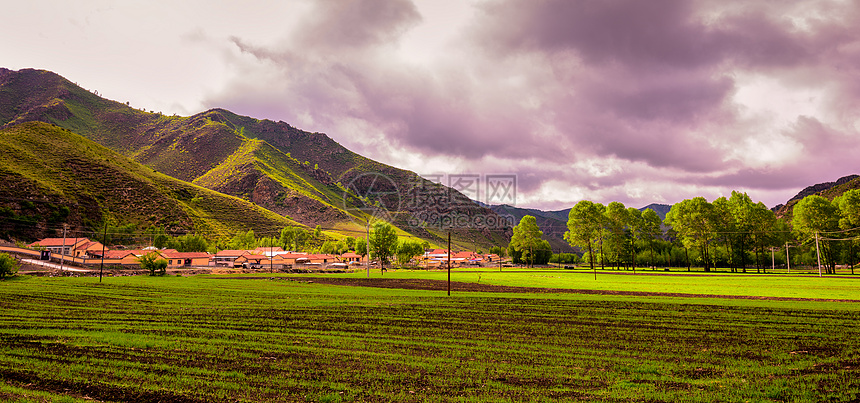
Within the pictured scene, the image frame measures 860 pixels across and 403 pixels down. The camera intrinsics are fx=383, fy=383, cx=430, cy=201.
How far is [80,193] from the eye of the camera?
11294cm

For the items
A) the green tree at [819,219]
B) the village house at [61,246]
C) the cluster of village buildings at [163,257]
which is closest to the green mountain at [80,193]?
the village house at [61,246]

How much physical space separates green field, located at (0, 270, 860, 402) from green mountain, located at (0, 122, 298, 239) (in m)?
111

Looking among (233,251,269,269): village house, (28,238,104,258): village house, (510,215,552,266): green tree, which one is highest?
(510,215,552,266): green tree

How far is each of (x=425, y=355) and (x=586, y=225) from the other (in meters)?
93.3

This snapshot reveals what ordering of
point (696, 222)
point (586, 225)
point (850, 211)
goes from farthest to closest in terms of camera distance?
point (586, 225)
point (696, 222)
point (850, 211)

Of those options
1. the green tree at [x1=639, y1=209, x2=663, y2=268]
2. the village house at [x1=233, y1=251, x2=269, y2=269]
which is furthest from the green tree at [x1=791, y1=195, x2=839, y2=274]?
the village house at [x1=233, y1=251, x2=269, y2=269]

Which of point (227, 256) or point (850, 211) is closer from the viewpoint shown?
point (850, 211)

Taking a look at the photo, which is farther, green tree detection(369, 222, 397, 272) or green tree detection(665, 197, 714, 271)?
green tree detection(369, 222, 397, 272)

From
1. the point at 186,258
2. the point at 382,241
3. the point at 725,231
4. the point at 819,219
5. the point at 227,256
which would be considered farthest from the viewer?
the point at 382,241

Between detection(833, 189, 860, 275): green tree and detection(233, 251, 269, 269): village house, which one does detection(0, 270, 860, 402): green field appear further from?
detection(233, 251, 269, 269): village house

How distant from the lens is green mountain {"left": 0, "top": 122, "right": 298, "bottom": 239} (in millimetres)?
102812

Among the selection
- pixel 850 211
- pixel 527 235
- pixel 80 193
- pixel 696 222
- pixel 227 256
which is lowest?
pixel 227 256

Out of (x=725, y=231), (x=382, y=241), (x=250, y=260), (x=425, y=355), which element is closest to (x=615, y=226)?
(x=725, y=231)

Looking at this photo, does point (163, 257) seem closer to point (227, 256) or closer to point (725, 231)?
point (227, 256)
